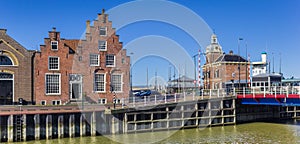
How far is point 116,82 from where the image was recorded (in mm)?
42625

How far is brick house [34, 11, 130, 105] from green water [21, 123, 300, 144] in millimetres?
8824

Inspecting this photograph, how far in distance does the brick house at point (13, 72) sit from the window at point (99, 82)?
7.83 meters

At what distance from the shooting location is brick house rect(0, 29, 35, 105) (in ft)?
123

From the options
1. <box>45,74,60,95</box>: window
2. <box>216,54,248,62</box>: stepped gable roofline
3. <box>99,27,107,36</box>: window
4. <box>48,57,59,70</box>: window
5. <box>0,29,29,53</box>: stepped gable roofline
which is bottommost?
<box>45,74,60,95</box>: window

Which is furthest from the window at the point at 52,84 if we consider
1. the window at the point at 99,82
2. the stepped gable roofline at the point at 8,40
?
the stepped gable roofline at the point at 8,40

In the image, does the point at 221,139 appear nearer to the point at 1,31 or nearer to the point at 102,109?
the point at 102,109

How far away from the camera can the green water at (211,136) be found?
29.6m

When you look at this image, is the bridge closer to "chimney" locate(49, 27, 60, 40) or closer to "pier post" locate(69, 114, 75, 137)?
"pier post" locate(69, 114, 75, 137)

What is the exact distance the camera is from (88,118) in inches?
1303

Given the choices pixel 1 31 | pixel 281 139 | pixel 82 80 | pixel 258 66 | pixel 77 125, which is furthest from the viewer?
pixel 258 66

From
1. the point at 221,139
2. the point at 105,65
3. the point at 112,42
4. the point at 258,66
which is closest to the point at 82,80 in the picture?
the point at 105,65

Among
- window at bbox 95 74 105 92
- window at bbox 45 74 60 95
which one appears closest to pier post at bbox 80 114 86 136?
window at bbox 45 74 60 95

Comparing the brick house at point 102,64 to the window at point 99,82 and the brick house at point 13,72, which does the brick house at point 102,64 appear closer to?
the window at point 99,82

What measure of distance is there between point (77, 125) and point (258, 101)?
21.2 m
